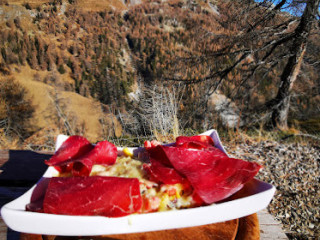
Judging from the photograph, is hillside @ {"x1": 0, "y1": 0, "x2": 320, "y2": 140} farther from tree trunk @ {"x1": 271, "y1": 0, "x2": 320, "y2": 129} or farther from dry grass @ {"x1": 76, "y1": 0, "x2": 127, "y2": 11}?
tree trunk @ {"x1": 271, "y1": 0, "x2": 320, "y2": 129}

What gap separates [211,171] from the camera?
920 millimetres

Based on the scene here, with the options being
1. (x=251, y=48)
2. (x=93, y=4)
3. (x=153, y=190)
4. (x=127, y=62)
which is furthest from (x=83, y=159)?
(x=93, y=4)

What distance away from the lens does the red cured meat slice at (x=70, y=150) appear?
999 millimetres

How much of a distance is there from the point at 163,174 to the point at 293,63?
21.3ft

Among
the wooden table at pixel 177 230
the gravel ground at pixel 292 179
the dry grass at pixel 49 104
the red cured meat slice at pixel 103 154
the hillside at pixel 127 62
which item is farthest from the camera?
the dry grass at pixel 49 104

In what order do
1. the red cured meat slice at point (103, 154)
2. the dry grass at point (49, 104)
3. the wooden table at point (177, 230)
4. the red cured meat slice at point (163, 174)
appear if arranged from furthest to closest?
the dry grass at point (49, 104) < the red cured meat slice at point (103, 154) < the red cured meat slice at point (163, 174) < the wooden table at point (177, 230)

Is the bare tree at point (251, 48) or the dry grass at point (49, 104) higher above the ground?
the bare tree at point (251, 48)

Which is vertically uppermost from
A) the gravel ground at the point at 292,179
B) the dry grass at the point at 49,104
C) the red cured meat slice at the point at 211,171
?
the red cured meat slice at the point at 211,171

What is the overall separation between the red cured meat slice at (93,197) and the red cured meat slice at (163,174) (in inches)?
4.4

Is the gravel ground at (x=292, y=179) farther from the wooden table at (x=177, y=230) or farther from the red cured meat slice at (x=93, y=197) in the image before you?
the red cured meat slice at (x=93, y=197)

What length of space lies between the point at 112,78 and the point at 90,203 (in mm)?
6625

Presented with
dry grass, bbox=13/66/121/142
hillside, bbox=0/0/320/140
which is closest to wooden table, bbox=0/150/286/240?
hillside, bbox=0/0/320/140

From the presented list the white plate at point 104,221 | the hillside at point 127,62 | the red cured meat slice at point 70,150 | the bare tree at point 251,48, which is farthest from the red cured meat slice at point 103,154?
the bare tree at point 251,48

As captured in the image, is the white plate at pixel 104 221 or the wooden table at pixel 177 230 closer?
the white plate at pixel 104 221
